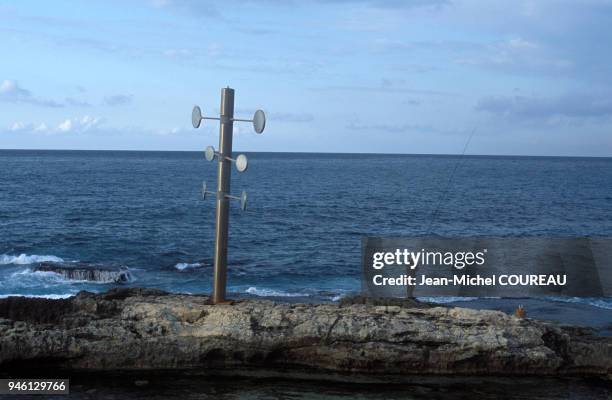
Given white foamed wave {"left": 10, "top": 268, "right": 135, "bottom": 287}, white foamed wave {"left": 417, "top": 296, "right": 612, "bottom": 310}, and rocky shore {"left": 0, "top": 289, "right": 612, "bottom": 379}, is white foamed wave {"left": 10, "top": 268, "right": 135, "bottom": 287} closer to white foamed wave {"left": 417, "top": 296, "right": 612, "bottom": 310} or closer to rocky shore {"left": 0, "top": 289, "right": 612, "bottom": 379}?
white foamed wave {"left": 417, "top": 296, "right": 612, "bottom": 310}

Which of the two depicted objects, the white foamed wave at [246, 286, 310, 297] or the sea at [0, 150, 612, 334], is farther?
the sea at [0, 150, 612, 334]

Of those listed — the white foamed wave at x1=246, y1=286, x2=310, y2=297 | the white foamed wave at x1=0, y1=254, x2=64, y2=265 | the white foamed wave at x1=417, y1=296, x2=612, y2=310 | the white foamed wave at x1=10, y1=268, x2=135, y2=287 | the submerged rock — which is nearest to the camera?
the white foamed wave at x1=417, y1=296, x2=612, y2=310

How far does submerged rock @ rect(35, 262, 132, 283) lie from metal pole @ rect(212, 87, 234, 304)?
13.5 m

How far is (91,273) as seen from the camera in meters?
26.7

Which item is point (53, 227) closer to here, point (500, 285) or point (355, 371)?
point (500, 285)

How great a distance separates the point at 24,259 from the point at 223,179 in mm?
19559

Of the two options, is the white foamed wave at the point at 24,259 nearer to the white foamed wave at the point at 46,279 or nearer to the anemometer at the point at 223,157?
the white foamed wave at the point at 46,279

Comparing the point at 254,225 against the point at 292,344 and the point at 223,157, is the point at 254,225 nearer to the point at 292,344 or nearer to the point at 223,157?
the point at 223,157

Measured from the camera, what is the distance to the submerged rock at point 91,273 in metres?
26.4

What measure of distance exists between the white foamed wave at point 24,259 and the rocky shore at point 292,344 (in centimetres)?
1715

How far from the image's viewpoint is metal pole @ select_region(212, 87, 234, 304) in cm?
1365

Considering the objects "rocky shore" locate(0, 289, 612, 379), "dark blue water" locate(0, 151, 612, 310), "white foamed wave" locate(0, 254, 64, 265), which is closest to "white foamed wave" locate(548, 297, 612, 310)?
"dark blue water" locate(0, 151, 612, 310)

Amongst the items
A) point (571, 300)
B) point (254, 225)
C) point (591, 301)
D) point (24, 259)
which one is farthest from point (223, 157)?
point (254, 225)

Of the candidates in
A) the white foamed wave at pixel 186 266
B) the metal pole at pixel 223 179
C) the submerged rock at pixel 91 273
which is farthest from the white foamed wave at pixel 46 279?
the metal pole at pixel 223 179
